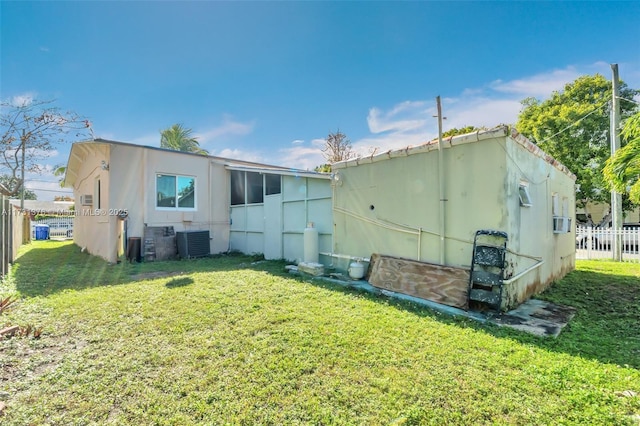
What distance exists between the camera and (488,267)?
4.72 m

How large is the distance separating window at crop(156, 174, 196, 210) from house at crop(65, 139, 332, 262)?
31mm

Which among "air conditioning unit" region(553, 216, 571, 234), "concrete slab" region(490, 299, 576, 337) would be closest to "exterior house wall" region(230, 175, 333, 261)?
"concrete slab" region(490, 299, 576, 337)

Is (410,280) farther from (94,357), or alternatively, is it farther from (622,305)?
(94,357)

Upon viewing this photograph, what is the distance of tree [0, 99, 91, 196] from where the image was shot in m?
11.7

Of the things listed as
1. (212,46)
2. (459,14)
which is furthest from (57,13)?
(459,14)

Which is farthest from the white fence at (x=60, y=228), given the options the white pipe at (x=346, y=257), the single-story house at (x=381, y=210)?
the white pipe at (x=346, y=257)

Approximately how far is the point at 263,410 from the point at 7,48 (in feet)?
41.6

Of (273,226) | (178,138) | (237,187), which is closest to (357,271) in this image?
(273,226)

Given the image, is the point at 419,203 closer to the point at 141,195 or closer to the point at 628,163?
the point at 628,163

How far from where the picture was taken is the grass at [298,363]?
2287 millimetres

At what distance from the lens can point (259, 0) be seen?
7.27 meters

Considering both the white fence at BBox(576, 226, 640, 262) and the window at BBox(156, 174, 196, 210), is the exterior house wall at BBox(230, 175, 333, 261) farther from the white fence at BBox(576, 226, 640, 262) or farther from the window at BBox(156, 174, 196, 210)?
the white fence at BBox(576, 226, 640, 262)

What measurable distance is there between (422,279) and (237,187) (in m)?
8.21

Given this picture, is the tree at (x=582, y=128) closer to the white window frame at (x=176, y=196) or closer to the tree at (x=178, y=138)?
the white window frame at (x=176, y=196)
